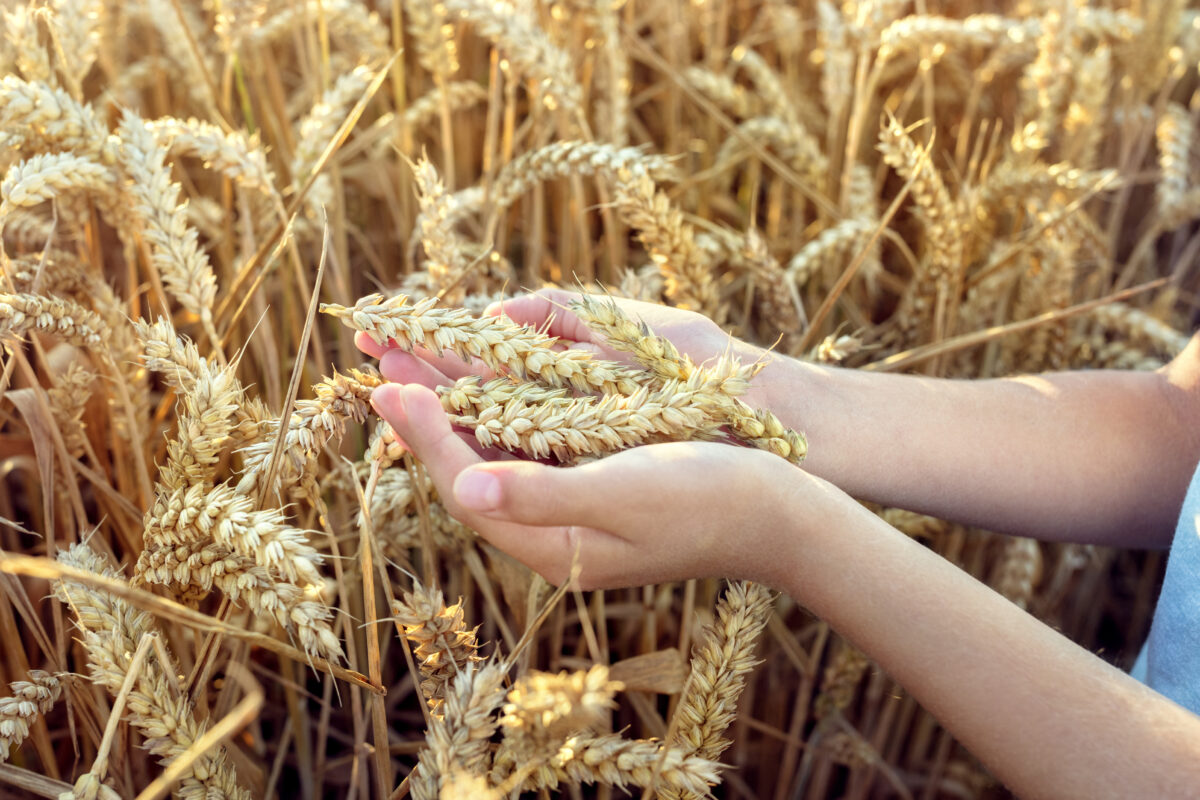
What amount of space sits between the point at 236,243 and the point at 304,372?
528 mm

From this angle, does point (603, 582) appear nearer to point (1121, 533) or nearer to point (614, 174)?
point (614, 174)

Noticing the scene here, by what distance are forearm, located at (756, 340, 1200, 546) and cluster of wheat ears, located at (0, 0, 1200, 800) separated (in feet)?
0.28

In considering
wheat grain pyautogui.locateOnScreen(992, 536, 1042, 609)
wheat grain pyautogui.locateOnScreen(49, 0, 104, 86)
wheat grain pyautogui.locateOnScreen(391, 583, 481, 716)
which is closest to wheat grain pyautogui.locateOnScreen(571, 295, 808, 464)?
wheat grain pyautogui.locateOnScreen(391, 583, 481, 716)

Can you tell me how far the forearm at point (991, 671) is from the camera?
1.98 feet

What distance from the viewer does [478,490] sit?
614mm

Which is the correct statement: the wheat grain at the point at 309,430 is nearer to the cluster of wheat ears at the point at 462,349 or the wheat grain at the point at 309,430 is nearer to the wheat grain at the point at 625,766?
the cluster of wheat ears at the point at 462,349

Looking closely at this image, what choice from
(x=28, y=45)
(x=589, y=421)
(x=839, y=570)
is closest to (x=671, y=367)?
(x=589, y=421)

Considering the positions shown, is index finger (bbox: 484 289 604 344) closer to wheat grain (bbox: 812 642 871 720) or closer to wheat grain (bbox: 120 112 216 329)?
Result: wheat grain (bbox: 120 112 216 329)

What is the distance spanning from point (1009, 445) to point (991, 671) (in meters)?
0.41

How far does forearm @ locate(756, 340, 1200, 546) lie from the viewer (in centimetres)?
93

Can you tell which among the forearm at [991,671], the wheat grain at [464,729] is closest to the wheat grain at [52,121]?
the wheat grain at [464,729]

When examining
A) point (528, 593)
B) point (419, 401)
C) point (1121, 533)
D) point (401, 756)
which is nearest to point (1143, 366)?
point (1121, 533)

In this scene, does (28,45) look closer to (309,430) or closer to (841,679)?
(309,430)

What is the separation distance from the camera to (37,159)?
79cm
